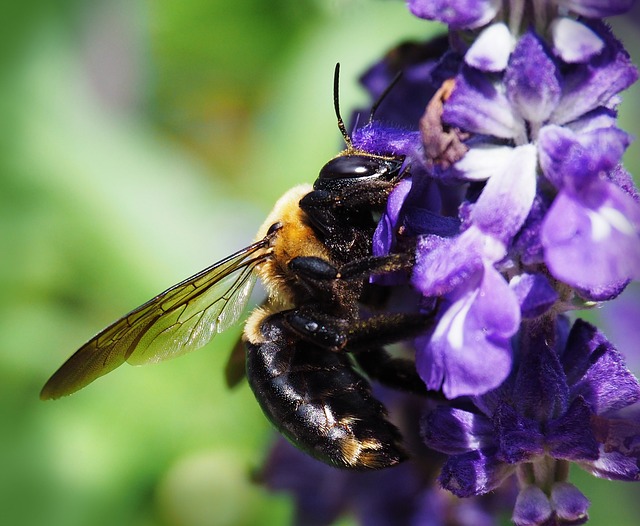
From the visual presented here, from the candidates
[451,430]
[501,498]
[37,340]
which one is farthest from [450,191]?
[37,340]

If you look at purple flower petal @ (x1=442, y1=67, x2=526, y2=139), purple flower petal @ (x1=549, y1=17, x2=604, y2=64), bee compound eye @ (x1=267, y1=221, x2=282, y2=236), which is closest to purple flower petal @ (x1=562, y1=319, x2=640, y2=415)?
purple flower petal @ (x1=442, y1=67, x2=526, y2=139)

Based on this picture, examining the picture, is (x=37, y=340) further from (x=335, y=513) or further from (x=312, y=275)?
(x=312, y=275)

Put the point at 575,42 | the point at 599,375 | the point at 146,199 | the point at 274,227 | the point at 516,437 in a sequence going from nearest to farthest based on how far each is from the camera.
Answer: the point at 575,42 → the point at 516,437 → the point at 599,375 → the point at 274,227 → the point at 146,199

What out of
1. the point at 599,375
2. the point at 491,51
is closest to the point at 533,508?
the point at 599,375

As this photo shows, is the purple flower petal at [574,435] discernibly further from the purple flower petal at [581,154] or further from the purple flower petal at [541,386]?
Result: the purple flower petal at [581,154]

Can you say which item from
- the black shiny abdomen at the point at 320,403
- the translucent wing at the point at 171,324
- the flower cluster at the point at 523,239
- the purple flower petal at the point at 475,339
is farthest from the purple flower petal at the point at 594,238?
the translucent wing at the point at 171,324

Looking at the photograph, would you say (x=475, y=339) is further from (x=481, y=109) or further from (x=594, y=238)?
(x=481, y=109)
